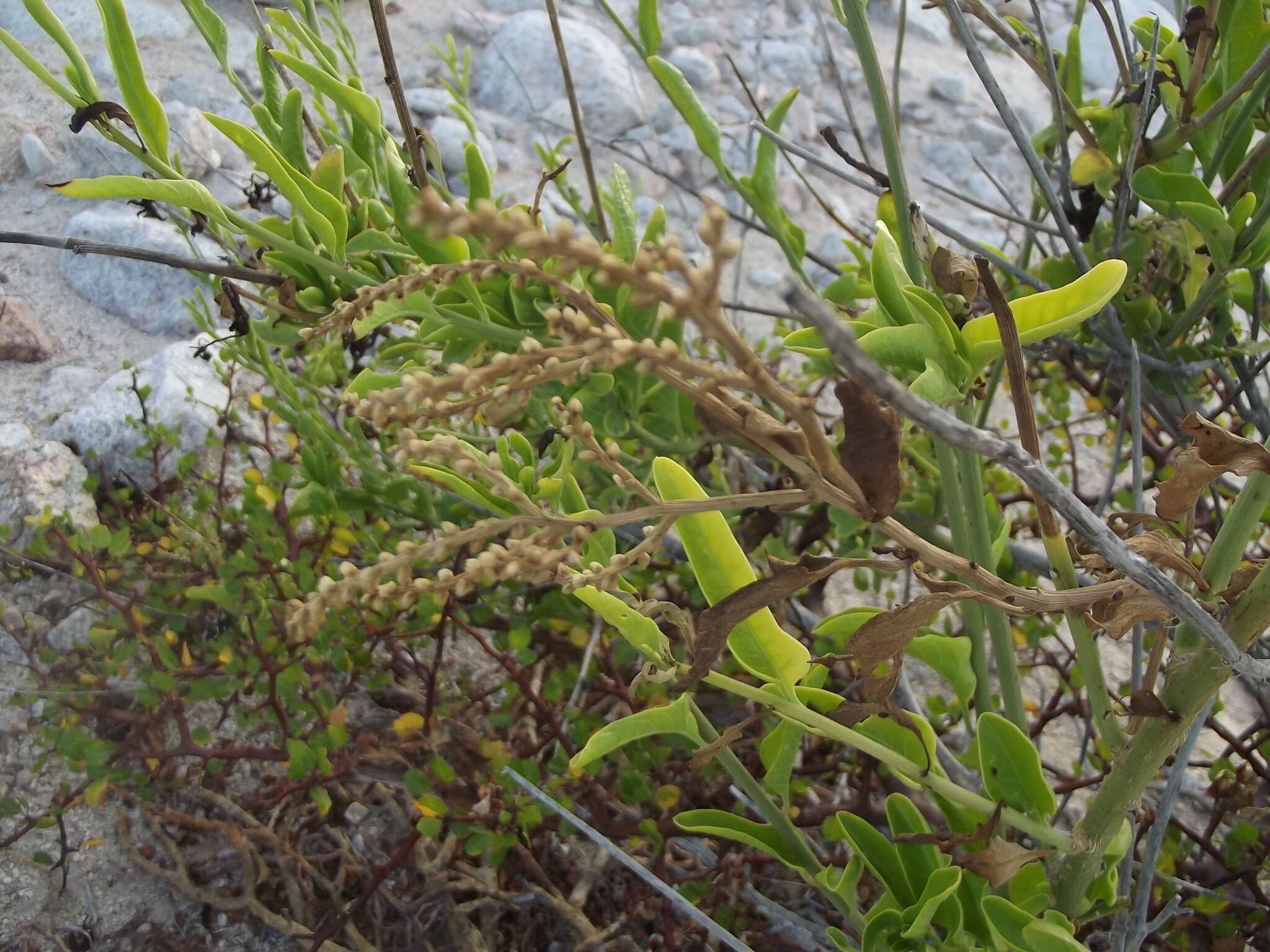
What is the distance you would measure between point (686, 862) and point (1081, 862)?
23.7 inches

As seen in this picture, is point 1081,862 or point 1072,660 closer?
point 1081,862

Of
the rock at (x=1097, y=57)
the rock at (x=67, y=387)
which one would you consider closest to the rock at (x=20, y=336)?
the rock at (x=67, y=387)

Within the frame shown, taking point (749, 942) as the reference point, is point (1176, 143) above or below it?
above

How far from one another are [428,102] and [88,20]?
0.88 m

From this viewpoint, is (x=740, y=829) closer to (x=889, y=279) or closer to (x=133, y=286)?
(x=889, y=279)

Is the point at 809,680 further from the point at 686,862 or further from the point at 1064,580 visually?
the point at 686,862

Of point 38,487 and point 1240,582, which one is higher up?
point 1240,582

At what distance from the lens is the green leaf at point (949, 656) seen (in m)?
0.86

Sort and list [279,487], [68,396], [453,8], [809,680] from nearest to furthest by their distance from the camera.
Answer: [809,680] → [279,487] → [68,396] → [453,8]

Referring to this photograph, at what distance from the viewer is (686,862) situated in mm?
1324

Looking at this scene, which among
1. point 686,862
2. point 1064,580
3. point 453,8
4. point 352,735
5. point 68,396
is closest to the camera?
point 1064,580

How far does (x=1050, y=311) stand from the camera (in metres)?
0.61

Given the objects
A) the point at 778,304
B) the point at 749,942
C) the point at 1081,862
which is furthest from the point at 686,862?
the point at 778,304

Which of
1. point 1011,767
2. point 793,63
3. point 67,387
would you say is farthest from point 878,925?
point 793,63
